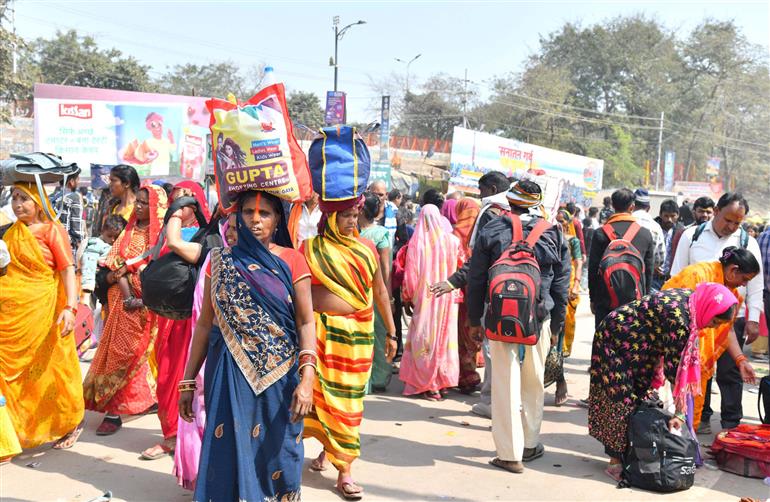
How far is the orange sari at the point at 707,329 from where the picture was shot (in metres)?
5.07

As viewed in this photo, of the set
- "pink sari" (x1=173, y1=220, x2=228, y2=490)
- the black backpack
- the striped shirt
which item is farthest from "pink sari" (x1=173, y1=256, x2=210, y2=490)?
the striped shirt

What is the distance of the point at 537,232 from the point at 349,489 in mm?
2063

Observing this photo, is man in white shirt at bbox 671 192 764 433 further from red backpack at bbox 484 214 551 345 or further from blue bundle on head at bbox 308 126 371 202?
blue bundle on head at bbox 308 126 371 202

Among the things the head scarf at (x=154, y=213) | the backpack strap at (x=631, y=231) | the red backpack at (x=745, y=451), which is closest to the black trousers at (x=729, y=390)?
the red backpack at (x=745, y=451)

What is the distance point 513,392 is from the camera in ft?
15.5

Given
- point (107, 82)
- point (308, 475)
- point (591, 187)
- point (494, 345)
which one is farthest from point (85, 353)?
point (107, 82)

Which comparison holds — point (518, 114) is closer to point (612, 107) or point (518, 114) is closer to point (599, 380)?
point (612, 107)

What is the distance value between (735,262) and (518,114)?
5115 centimetres

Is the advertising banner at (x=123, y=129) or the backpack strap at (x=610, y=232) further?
the advertising banner at (x=123, y=129)

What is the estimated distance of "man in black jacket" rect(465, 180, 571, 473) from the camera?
4727 millimetres

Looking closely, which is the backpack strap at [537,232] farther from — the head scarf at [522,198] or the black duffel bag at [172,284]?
the black duffel bag at [172,284]

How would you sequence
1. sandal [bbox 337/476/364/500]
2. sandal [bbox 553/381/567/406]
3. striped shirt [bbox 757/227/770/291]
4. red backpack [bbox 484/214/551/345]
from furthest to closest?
sandal [bbox 553/381/567/406], striped shirt [bbox 757/227/770/291], red backpack [bbox 484/214/551/345], sandal [bbox 337/476/364/500]

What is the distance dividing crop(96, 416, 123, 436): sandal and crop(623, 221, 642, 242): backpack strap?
4.24m

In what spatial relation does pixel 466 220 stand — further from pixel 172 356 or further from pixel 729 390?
pixel 172 356
